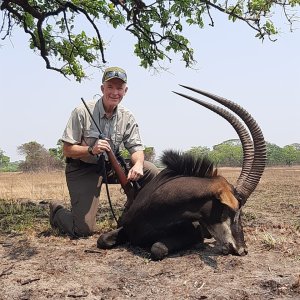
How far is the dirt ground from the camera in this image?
3.55 m

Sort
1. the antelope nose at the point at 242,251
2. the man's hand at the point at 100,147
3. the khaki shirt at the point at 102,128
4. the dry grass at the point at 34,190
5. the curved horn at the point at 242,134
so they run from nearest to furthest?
1. the antelope nose at the point at 242,251
2. the curved horn at the point at 242,134
3. the man's hand at the point at 100,147
4. the khaki shirt at the point at 102,128
5. the dry grass at the point at 34,190

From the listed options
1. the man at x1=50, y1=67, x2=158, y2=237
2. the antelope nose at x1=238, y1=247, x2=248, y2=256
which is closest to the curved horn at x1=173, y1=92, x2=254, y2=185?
the antelope nose at x1=238, y1=247, x2=248, y2=256

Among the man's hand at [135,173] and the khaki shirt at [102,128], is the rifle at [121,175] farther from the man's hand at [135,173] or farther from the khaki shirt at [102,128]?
the khaki shirt at [102,128]

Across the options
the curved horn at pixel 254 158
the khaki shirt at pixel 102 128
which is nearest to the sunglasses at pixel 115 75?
the khaki shirt at pixel 102 128

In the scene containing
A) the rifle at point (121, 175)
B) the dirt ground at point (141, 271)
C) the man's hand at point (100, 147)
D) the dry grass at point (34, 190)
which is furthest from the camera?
the dry grass at point (34, 190)

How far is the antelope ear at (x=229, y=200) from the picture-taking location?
453cm

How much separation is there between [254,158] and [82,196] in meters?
2.29

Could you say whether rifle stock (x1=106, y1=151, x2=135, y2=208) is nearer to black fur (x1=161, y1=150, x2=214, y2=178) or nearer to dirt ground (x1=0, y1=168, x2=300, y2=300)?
black fur (x1=161, y1=150, x2=214, y2=178)

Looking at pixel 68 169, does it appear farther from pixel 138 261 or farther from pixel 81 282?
pixel 81 282

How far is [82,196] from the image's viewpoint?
19.0 ft

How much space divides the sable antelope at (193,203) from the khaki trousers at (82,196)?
0.62 metres

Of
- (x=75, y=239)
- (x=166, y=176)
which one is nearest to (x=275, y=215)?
(x=166, y=176)

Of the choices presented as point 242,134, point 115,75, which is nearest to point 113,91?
point 115,75

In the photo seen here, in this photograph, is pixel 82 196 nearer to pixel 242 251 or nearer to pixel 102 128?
pixel 102 128
